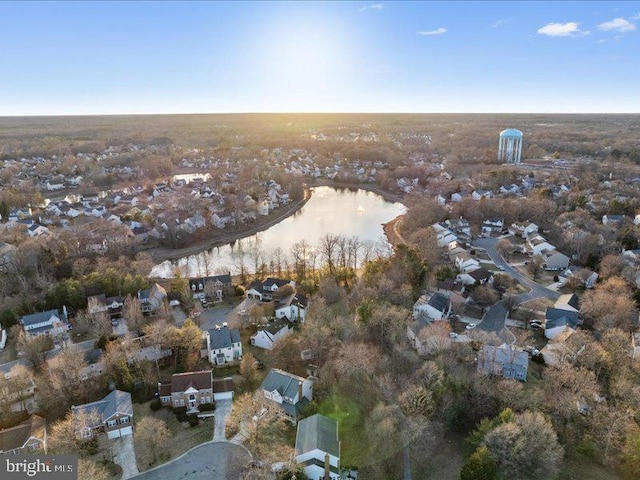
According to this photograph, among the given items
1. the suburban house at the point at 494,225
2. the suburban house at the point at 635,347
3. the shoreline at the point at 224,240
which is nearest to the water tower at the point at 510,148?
the shoreline at the point at 224,240

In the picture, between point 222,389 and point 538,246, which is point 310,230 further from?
point 222,389

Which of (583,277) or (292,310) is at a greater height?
(583,277)

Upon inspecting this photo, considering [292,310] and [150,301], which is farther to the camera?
[150,301]

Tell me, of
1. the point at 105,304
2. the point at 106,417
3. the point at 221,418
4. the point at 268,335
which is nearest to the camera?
→ the point at 106,417

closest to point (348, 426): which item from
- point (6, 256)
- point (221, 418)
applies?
point (221, 418)

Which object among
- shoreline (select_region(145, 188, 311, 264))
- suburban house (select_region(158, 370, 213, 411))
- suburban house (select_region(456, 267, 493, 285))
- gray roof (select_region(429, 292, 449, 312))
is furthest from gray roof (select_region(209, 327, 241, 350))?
shoreline (select_region(145, 188, 311, 264))

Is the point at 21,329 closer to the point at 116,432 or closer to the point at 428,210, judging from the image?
the point at 116,432

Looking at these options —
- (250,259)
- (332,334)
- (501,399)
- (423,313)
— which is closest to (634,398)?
(501,399)
